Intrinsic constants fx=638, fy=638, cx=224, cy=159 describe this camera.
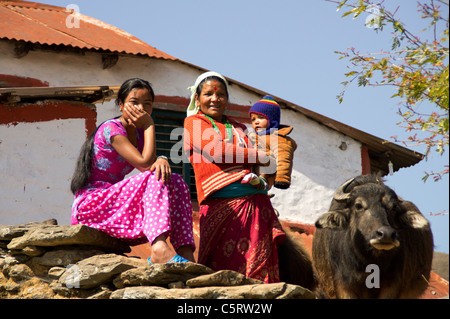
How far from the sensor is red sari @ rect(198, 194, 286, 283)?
4.46 m

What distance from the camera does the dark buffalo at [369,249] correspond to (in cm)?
555

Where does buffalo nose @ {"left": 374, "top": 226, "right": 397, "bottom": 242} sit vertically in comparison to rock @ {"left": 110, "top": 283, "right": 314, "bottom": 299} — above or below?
above

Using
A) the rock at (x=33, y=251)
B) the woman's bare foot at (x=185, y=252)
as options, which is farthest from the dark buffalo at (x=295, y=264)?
the rock at (x=33, y=251)

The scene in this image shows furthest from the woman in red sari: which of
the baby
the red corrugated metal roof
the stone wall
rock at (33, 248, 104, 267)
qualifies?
the red corrugated metal roof

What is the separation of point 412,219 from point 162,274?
2.70 metres

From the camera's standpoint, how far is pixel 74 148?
9188 mm

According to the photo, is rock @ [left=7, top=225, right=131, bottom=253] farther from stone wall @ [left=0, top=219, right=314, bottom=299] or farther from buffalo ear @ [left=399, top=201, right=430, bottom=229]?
buffalo ear @ [left=399, top=201, right=430, bottom=229]

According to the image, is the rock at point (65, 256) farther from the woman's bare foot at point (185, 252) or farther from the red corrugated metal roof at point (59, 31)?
the red corrugated metal roof at point (59, 31)

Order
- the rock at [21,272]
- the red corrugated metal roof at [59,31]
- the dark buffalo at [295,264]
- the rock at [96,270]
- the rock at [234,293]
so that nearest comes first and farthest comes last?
the rock at [234,293] → the rock at [96,270] → the rock at [21,272] → the dark buffalo at [295,264] → the red corrugated metal roof at [59,31]

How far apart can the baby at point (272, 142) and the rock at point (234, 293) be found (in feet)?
3.74

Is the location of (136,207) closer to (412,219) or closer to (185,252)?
(185,252)

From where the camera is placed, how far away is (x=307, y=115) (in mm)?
11320

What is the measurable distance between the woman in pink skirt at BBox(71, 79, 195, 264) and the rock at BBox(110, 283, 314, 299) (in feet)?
0.87

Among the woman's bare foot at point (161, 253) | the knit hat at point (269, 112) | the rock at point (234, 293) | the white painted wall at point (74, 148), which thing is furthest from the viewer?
the white painted wall at point (74, 148)
